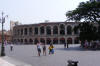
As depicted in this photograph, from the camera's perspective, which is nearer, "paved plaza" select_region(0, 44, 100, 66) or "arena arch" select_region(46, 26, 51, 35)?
"paved plaza" select_region(0, 44, 100, 66)

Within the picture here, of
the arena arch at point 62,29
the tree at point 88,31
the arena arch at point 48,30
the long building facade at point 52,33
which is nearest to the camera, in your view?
the tree at point 88,31

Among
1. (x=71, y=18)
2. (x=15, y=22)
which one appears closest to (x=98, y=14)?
(x=71, y=18)

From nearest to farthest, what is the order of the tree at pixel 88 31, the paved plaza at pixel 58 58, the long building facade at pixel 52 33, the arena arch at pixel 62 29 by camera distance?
1. the paved plaza at pixel 58 58
2. the tree at pixel 88 31
3. the long building facade at pixel 52 33
4. the arena arch at pixel 62 29

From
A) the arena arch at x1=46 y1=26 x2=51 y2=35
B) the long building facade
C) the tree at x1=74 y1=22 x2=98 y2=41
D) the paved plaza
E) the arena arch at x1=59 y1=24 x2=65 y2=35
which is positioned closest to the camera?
the paved plaza

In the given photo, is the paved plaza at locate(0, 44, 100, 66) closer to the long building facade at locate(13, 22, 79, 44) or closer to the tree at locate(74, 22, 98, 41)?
the tree at locate(74, 22, 98, 41)

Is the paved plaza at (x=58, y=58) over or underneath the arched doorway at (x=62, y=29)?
underneath

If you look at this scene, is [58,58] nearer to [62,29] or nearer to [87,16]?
[87,16]

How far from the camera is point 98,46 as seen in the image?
4312 centimetres

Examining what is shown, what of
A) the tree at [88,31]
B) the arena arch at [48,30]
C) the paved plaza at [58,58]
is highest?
the arena arch at [48,30]

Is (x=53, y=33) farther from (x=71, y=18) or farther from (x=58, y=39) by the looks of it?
(x=71, y=18)

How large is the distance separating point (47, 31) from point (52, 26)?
11.0 feet

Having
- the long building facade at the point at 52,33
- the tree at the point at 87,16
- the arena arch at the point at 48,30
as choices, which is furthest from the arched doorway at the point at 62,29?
the tree at the point at 87,16

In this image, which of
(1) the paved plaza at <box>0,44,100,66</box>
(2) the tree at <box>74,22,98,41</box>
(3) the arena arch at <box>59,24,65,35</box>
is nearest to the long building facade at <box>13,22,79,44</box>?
(3) the arena arch at <box>59,24,65,35</box>

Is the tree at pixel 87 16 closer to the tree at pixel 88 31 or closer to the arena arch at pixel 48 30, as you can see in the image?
the tree at pixel 88 31
